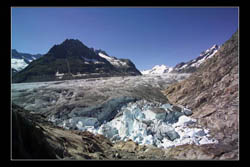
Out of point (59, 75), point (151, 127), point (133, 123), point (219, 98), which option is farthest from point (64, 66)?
point (219, 98)

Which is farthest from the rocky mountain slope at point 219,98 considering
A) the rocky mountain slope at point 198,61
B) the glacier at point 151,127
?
the rocky mountain slope at point 198,61

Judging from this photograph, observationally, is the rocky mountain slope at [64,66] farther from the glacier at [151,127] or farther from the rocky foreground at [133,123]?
the glacier at [151,127]

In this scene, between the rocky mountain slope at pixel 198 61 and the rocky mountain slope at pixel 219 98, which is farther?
the rocky mountain slope at pixel 198 61

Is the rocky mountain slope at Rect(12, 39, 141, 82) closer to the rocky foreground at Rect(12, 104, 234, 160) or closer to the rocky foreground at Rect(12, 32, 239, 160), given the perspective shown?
the rocky foreground at Rect(12, 32, 239, 160)

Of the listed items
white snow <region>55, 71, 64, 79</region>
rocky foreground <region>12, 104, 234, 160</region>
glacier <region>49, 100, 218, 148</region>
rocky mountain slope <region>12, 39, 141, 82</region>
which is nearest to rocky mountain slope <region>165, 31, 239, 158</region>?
glacier <region>49, 100, 218, 148</region>

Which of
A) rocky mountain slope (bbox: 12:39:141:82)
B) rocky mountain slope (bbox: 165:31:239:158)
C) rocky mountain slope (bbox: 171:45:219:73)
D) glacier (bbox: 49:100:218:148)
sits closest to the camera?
rocky mountain slope (bbox: 165:31:239:158)

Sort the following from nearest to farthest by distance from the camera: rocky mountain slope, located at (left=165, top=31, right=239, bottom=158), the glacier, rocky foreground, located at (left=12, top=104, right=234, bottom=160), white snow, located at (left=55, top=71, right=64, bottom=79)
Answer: rocky foreground, located at (left=12, top=104, right=234, bottom=160) → rocky mountain slope, located at (left=165, top=31, right=239, bottom=158) → the glacier → white snow, located at (left=55, top=71, right=64, bottom=79)
